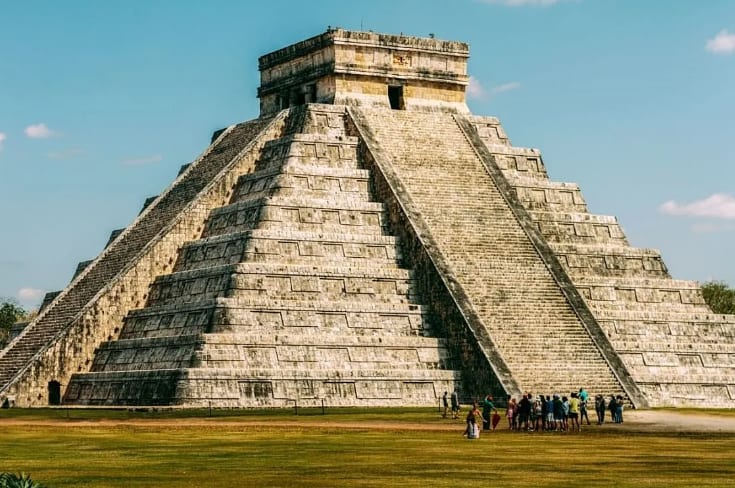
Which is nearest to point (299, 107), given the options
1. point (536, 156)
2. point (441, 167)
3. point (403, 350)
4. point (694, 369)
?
point (441, 167)

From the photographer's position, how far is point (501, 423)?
45.7 m

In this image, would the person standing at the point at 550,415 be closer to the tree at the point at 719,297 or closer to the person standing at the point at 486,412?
the person standing at the point at 486,412

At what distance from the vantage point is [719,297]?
9456 centimetres

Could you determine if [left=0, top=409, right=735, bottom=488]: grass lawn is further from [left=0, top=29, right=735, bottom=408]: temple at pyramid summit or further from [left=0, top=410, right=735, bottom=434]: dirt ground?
[left=0, top=29, right=735, bottom=408]: temple at pyramid summit

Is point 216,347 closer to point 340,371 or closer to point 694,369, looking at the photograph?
point 340,371

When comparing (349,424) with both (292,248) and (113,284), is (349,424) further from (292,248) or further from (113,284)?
(113,284)

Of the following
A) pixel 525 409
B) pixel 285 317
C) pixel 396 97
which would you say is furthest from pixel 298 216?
pixel 525 409

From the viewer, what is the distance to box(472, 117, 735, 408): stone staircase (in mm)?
55344

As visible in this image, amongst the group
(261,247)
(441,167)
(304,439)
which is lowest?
(304,439)

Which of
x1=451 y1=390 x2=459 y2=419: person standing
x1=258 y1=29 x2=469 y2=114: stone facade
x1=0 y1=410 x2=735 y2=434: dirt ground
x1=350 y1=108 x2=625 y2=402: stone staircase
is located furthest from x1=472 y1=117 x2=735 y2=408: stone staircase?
x1=451 y1=390 x2=459 y2=419: person standing

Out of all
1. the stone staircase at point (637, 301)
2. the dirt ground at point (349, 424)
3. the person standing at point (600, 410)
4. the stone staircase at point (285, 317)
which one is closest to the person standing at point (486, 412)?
the dirt ground at point (349, 424)

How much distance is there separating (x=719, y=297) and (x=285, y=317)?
5029 centimetres

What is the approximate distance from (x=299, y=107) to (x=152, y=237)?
27.8 ft

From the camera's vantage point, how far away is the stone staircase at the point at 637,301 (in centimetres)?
5534
